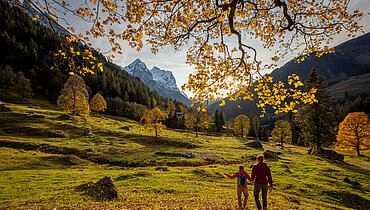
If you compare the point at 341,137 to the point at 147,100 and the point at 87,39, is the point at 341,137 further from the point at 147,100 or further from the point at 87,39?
the point at 147,100

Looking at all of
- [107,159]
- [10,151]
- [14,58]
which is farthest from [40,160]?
[14,58]

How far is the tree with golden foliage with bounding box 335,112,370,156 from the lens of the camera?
108ft

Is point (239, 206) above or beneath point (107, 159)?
above

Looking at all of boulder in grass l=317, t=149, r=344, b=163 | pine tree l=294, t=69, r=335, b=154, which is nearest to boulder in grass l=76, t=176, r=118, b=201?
boulder in grass l=317, t=149, r=344, b=163

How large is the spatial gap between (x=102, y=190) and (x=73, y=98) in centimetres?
4572

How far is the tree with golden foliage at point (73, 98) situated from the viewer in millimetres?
43625

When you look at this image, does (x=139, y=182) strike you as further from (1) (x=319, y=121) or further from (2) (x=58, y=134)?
(1) (x=319, y=121)

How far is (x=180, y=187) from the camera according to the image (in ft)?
40.4

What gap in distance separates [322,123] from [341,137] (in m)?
10.4

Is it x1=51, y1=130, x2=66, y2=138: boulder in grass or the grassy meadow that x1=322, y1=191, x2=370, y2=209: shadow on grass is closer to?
the grassy meadow

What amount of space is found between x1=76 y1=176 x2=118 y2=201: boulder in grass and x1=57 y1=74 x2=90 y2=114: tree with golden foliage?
4255 cm

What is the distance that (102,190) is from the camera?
34.0 feet

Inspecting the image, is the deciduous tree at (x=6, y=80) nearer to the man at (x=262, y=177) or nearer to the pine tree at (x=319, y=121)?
the man at (x=262, y=177)

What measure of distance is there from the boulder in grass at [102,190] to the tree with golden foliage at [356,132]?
50737 millimetres
